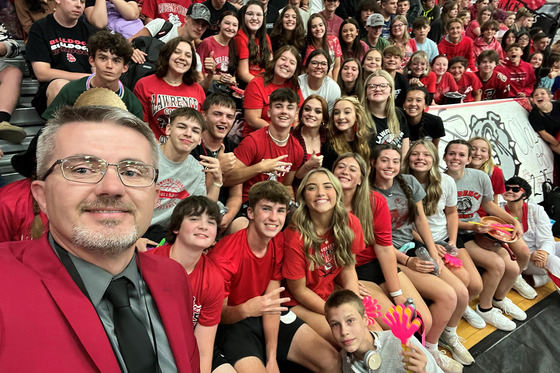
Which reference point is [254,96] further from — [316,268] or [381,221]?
[316,268]

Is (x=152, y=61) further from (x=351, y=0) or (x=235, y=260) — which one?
(x=351, y=0)

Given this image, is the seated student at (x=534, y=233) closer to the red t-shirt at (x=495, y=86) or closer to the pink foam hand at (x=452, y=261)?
the pink foam hand at (x=452, y=261)

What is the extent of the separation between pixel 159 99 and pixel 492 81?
235 inches

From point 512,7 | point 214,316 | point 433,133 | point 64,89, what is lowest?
point 214,316

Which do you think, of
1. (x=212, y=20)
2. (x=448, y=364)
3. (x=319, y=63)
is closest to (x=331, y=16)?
(x=212, y=20)

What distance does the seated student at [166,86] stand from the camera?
9.77 feet

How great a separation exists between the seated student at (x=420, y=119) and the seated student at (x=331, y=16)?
6.03 ft

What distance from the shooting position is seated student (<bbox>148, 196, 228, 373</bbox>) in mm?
1878

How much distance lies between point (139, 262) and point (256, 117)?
8.67ft

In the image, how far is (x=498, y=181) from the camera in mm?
4195

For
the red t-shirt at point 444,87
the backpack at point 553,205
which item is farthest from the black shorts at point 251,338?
the red t-shirt at point 444,87

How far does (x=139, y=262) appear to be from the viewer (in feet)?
3.24

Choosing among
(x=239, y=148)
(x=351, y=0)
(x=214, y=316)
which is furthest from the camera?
(x=351, y=0)

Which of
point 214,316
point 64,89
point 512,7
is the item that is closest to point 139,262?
point 214,316
